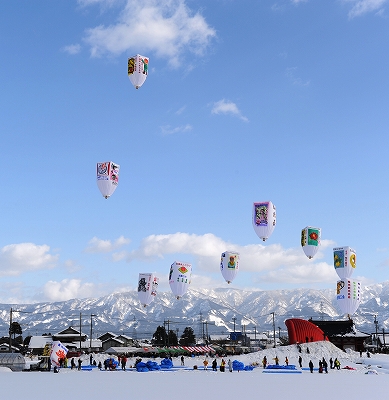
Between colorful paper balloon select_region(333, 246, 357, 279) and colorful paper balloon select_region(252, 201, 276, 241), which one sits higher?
colorful paper balloon select_region(252, 201, 276, 241)

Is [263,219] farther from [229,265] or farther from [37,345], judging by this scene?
[37,345]

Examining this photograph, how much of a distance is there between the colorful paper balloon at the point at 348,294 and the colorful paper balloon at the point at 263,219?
7737 mm

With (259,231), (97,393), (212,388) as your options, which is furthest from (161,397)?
(259,231)

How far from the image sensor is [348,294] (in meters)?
48.1

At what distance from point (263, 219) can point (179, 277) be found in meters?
11.6

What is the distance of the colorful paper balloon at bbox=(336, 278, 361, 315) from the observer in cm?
4819

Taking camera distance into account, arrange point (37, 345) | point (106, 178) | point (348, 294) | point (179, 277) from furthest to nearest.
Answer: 1. point (37, 345)
2. point (179, 277)
3. point (348, 294)
4. point (106, 178)

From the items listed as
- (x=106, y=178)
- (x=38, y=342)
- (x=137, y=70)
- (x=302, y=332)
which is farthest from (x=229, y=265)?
(x=38, y=342)

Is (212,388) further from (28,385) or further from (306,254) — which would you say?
(306,254)

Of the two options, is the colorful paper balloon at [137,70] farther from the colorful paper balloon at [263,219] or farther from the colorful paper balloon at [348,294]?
the colorful paper balloon at [348,294]

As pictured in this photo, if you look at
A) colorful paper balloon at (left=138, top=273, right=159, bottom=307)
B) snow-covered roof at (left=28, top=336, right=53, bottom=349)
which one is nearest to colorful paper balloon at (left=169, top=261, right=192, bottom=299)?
colorful paper balloon at (left=138, top=273, right=159, bottom=307)

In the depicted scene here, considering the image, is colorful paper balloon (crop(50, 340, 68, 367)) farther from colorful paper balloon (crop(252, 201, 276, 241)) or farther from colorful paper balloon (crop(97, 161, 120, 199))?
colorful paper balloon (crop(252, 201, 276, 241))

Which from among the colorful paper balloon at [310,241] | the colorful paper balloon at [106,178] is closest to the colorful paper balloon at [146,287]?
the colorful paper balloon at [106,178]

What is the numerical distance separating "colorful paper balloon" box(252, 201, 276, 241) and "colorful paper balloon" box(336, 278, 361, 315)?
25.4 feet
